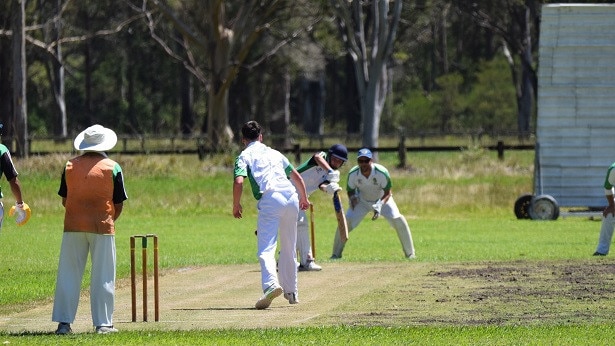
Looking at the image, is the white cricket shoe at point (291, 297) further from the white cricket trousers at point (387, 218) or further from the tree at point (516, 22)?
the tree at point (516, 22)

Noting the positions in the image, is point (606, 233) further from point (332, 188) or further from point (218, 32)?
point (218, 32)

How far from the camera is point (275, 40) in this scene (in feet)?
233

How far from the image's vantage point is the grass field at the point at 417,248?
13.2 m

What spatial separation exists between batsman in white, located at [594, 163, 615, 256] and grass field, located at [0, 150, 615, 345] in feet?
2.17

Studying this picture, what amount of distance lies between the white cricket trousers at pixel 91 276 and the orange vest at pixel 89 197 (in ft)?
0.32

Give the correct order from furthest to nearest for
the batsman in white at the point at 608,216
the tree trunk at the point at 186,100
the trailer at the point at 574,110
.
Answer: the tree trunk at the point at 186,100, the trailer at the point at 574,110, the batsman in white at the point at 608,216

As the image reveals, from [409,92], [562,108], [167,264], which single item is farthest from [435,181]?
[409,92]

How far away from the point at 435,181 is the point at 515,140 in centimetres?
2397

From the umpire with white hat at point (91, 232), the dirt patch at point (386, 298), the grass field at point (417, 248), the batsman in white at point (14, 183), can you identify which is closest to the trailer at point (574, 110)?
the grass field at point (417, 248)

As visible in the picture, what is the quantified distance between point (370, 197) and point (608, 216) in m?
3.81

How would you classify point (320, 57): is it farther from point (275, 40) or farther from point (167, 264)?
point (167, 264)

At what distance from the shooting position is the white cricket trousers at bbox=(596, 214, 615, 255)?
23.0m

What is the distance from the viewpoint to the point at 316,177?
20609mm

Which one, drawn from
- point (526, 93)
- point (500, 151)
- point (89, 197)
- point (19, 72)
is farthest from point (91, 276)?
point (526, 93)
